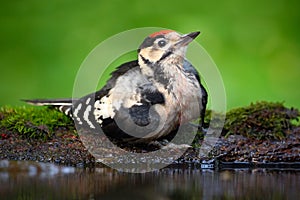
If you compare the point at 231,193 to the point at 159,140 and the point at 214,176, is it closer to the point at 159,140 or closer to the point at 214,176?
the point at 214,176

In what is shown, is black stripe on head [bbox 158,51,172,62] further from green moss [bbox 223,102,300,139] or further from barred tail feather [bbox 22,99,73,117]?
barred tail feather [bbox 22,99,73,117]

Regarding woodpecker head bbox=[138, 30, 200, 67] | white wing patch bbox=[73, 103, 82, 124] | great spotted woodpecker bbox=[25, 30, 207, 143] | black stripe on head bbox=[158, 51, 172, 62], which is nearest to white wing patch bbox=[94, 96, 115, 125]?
great spotted woodpecker bbox=[25, 30, 207, 143]

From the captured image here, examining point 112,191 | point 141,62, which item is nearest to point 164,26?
point 141,62

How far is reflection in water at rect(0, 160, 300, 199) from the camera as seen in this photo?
3.93 m

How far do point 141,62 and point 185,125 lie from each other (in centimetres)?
69

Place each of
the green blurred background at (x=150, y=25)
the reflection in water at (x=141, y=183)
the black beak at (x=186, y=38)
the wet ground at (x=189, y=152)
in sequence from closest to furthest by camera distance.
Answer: the reflection in water at (x=141, y=183) < the wet ground at (x=189, y=152) < the black beak at (x=186, y=38) < the green blurred background at (x=150, y=25)

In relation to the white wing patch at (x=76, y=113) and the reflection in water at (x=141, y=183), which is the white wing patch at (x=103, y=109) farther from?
the reflection in water at (x=141, y=183)

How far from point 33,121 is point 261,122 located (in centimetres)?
206

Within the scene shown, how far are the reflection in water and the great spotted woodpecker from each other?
16.2 inches

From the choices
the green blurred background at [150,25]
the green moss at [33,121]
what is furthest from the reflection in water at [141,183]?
the green blurred background at [150,25]

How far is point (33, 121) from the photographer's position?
17.0 feet

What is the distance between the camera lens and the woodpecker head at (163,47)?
16.6 feet

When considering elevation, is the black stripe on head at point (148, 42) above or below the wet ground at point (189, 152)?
above

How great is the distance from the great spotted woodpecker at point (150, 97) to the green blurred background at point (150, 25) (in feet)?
9.11
